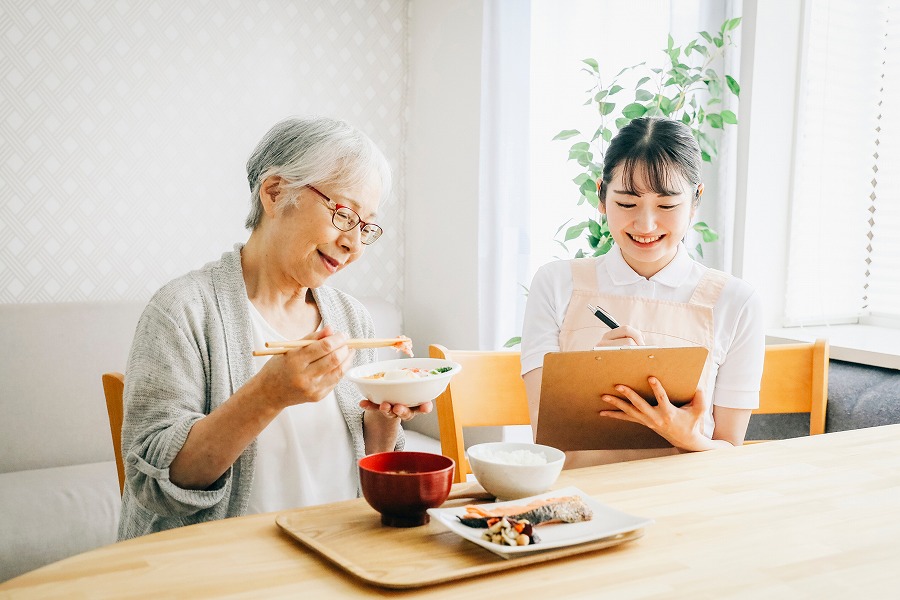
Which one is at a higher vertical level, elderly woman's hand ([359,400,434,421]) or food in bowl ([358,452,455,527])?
elderly woman's hand ([359,400,434,421])

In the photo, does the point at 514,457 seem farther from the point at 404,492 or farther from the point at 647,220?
the point at 647,220

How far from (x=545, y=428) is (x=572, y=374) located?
154 millimetres

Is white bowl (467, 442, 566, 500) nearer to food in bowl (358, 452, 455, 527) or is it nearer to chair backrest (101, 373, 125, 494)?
food in bowl (358, 452, 455, 527)

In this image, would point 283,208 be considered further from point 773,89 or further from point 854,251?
point 854,251

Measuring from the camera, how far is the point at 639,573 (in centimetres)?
92

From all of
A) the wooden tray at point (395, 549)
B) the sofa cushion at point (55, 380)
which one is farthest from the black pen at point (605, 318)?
the sofa cushion at point (55, 380)

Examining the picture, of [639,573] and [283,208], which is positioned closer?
[639,573]

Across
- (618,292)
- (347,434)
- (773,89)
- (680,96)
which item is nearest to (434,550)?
(347,434)

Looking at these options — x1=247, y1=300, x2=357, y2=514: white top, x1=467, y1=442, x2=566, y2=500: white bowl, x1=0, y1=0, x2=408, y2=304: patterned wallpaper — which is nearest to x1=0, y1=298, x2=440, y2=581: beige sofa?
x1=0, y1=0, x2=408, y2=304: patterned wallpaper

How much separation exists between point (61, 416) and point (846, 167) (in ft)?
9.62

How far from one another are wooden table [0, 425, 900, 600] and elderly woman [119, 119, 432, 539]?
0.80 feet

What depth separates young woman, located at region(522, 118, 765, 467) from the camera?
177cm

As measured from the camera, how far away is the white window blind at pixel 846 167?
9.22 feet

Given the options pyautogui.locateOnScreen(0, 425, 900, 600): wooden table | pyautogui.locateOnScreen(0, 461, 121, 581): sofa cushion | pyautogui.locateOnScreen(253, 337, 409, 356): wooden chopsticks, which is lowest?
pyautogui.locateOnScreen(0, 461, 121, 581): sofa cushion
